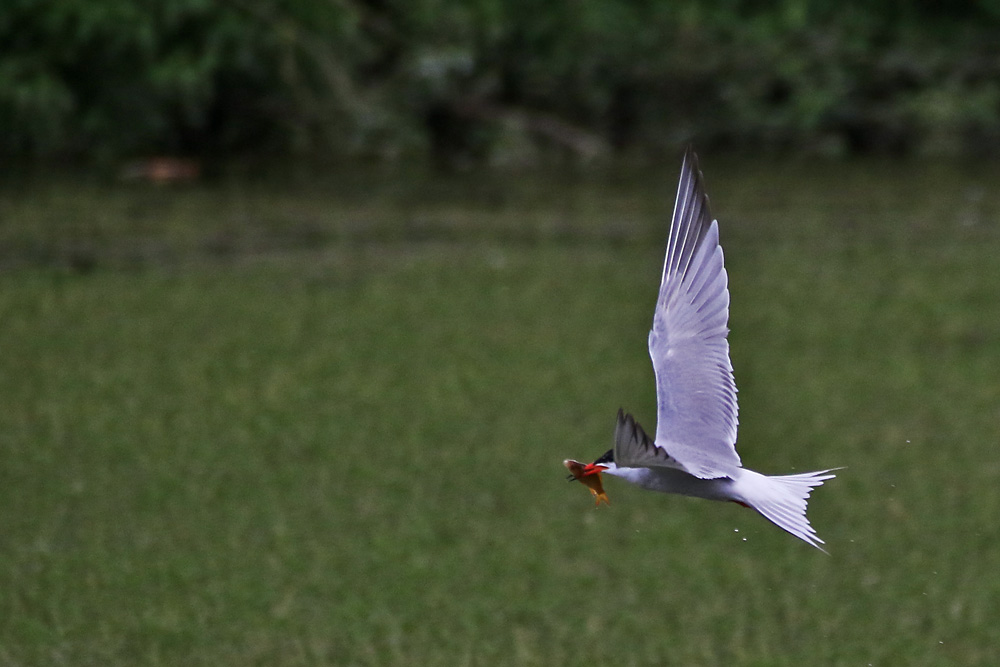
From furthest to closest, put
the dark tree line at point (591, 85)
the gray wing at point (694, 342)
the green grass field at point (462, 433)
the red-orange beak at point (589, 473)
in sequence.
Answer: the dark tree line at point (591, 85) < the green grass field at point (462, 433) < the gray wing at point (694, 342) < the red-orange beak at point (589, 473)

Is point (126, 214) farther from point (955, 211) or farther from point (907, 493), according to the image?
point (907, 493)

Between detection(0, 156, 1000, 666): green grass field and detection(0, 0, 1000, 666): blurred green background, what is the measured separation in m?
0.01

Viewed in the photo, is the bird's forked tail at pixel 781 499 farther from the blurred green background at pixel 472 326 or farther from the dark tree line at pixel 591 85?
the dark tree line at pixel 591 85

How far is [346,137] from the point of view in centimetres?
926

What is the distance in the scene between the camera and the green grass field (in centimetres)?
312

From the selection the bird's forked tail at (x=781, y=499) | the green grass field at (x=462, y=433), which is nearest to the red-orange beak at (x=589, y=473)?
the bird's forked tail at (x=781, y=499)

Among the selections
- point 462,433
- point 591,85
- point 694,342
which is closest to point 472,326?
point 462,433

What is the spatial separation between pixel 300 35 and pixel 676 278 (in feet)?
22.3

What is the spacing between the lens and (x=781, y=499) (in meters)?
1.79

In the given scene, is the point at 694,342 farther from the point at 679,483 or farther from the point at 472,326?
the point at 472,326

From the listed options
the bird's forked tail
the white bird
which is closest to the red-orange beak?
the white bird

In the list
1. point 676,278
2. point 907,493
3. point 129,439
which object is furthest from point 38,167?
point 676,278

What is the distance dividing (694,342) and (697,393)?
8cm

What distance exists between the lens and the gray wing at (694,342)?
72.9 inches
